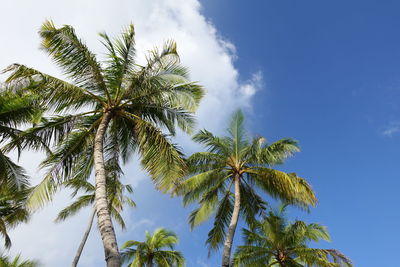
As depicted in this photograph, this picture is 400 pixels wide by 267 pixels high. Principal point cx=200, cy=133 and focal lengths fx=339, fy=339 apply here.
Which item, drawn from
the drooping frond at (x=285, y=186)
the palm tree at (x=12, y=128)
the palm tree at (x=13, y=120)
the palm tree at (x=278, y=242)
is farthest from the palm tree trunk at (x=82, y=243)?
the drooping frond at (x=285, y=186)

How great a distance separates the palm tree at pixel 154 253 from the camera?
79.6 ft

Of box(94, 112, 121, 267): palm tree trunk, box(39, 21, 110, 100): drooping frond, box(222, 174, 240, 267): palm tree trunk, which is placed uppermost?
box(39, 21, 110, 100): drooping frond

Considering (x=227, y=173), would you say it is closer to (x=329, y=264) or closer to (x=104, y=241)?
(x=329, y=264)

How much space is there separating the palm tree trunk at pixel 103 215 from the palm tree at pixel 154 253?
16.1 meters

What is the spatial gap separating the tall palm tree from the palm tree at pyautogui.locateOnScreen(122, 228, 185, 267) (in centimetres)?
793

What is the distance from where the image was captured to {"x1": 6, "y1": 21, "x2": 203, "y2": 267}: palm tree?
34.4 feet

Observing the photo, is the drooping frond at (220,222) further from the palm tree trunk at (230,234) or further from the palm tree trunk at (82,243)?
the palm tree trunk at (82,243)

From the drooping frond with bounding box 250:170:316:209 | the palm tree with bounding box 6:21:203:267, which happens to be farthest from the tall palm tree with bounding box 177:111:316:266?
the palm tree with bounding box 6:21:203:267

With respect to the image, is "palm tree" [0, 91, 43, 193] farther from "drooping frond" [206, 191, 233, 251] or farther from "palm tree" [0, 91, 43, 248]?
"drooping frond" [206, 191, 233, 251]

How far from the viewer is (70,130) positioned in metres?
11.2

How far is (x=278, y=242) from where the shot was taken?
19500 mm

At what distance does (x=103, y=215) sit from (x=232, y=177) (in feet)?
31.5

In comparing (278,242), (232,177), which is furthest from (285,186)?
(278,242)

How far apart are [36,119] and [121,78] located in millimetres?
3047
